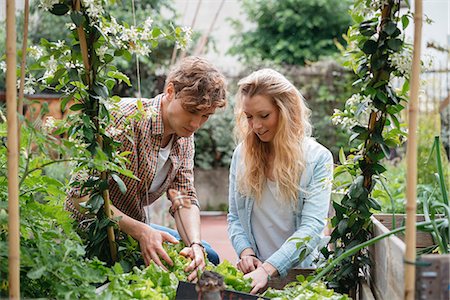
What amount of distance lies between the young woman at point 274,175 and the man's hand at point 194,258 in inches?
11.7

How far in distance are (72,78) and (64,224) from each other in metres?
0.41

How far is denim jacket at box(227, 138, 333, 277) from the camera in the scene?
235 centimetres

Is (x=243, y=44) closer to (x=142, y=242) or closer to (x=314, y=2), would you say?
(x=314, y=2)

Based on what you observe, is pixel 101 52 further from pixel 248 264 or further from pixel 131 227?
pixel 248 264

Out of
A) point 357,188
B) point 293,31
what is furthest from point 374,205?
point 293,31

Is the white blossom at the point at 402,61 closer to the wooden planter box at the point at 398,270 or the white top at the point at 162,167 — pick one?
the wooden planter box at the point at 398,270

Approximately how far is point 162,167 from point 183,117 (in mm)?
293

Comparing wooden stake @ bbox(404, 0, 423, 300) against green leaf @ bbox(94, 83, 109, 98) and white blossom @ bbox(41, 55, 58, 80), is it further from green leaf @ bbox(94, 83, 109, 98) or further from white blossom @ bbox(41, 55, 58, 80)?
white blossom @ bbox(41, 55, 58, 80)

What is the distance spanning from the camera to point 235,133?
2809 mm

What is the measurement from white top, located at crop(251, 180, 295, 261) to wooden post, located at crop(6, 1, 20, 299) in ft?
4.75

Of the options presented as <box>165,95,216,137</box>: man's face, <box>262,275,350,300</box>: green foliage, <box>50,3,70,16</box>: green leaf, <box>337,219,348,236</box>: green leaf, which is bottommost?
<box>262,275,350,300</box>: green foliage

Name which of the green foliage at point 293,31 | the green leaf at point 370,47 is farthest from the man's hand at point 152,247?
the green foliage at point 293,31

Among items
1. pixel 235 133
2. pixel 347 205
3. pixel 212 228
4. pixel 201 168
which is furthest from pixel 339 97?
pixel 347 205

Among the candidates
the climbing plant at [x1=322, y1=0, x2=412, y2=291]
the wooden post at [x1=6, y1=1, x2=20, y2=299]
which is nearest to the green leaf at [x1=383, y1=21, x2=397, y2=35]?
the climbing plant at [x1=322, y1=0, x2=412, y2=291]
